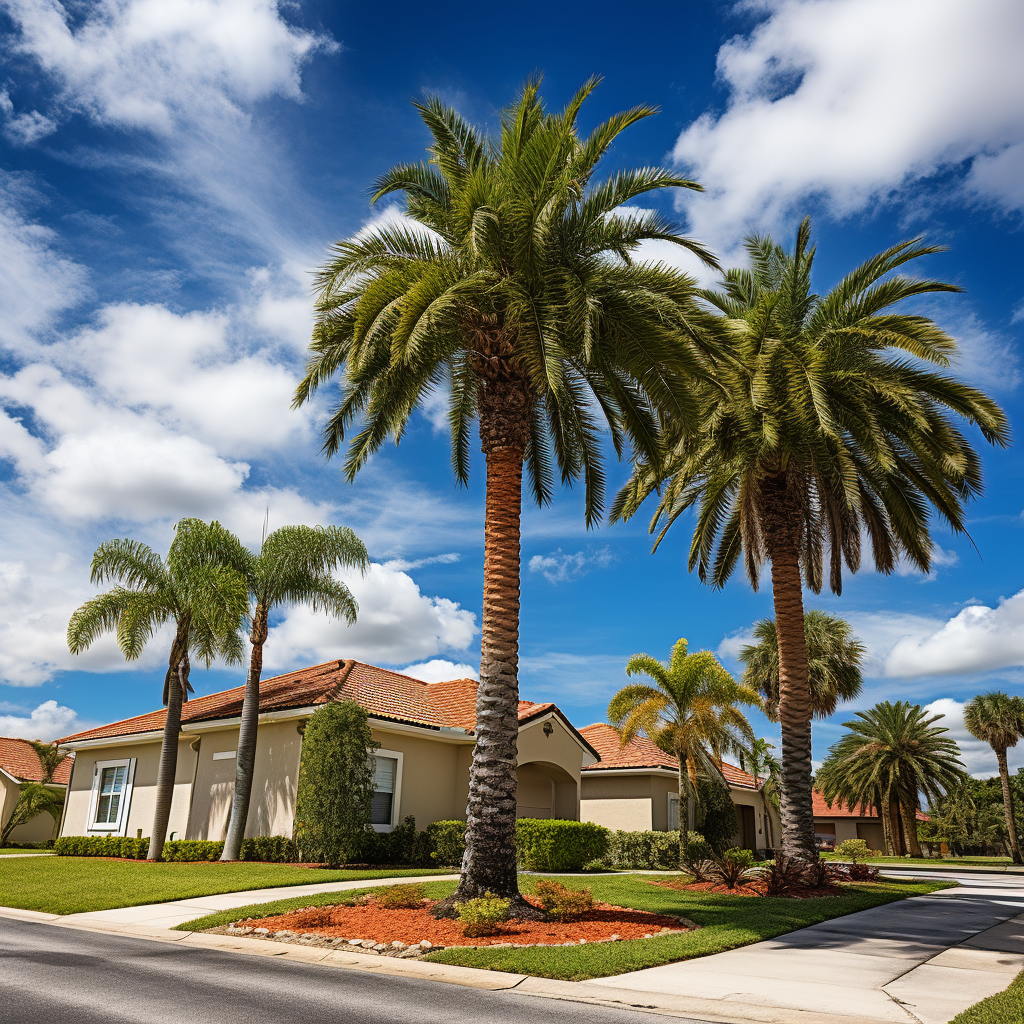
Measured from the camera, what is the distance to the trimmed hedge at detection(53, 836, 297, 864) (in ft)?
69.5

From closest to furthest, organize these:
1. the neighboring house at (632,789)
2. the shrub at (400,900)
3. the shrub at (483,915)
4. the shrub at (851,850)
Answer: the shrub at (483,915) → the shrub at (400,900) → the neighboring house at (632,789) → the shrub at (851,850)

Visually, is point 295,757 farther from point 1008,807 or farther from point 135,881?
point 1008,807

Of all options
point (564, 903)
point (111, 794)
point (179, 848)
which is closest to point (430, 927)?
point (564, 903)

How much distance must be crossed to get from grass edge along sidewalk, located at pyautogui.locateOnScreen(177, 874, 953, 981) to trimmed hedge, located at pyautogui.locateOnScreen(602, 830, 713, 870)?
547 centimetres

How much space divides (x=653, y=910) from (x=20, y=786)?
117ft

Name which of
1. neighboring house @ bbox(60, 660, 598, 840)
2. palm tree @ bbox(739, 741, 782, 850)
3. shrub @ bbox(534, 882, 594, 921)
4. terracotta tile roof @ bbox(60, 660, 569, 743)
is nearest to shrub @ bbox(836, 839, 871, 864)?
palm tree @ bbox(739, 741, 782, 850)

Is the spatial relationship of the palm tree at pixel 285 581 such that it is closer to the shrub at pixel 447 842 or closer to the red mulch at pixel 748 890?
the shrub at pixel 447 842

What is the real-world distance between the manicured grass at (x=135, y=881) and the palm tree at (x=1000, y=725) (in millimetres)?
43343

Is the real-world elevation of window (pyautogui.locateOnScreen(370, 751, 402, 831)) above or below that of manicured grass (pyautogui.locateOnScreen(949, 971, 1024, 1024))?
above

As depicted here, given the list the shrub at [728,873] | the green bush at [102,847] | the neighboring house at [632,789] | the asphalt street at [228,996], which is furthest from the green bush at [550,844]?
the asphalt street at [228,996]

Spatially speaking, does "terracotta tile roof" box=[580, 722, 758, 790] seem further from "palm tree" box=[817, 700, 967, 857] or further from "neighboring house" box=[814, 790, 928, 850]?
"neighboring house" box=[814, 790, 928, 850]

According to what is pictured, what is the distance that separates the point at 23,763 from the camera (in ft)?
135

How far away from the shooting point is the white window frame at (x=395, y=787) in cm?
2191

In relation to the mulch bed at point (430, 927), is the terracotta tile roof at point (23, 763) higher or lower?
higher
